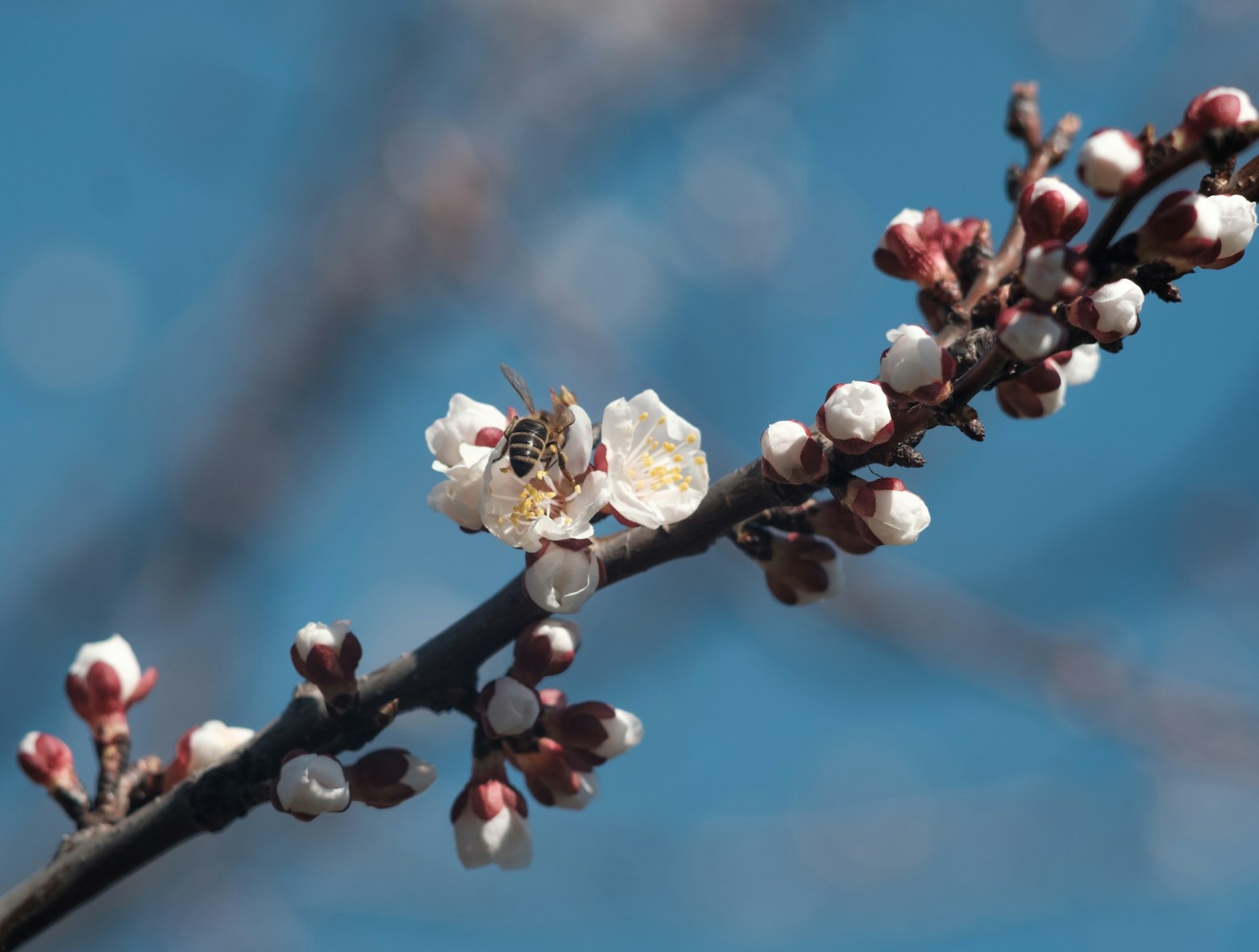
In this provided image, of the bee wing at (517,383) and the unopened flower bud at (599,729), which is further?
the bee wing at (517,383)

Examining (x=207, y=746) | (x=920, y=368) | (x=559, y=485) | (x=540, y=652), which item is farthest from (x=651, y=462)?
(x=207, y=746)

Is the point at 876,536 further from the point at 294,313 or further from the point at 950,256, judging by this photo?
the point at 294,313

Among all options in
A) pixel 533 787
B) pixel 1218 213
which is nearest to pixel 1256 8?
pixel 1218 213

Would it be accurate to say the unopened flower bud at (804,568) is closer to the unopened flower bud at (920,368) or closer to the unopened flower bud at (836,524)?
the unopened flower bud at (836,524)

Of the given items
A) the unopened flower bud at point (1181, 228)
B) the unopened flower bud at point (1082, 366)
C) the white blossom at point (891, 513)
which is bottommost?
the white blossom at point (891, 513)

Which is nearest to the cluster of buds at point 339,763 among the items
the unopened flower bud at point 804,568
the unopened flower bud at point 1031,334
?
the unopened flower bud at point 804,568

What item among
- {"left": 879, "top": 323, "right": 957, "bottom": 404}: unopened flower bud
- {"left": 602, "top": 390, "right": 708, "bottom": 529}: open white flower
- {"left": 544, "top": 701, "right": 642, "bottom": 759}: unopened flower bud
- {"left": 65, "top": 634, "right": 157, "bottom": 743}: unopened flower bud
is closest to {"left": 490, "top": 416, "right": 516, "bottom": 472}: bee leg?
{"left": 602, "top": 390, "right": 708, "bottom": 529}: open white flower
